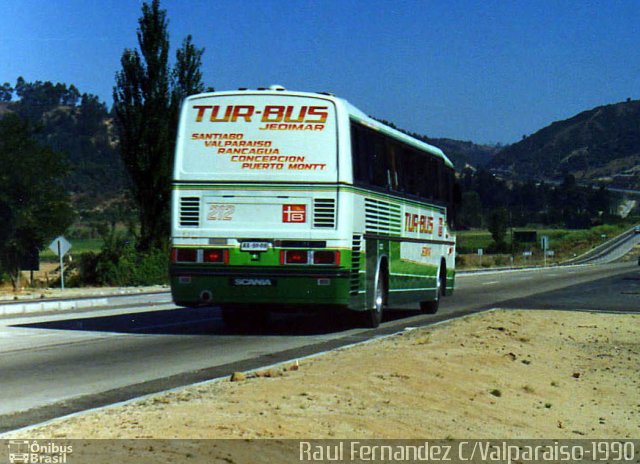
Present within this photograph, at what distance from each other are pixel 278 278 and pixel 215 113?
286cm

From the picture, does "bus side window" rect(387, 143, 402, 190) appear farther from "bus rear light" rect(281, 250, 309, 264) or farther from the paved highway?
"bus rear light" rect(281, 250, 309, 264)

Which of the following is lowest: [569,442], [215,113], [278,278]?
[569,442]

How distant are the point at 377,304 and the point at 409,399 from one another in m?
9.71

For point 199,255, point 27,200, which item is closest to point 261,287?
point 199,255

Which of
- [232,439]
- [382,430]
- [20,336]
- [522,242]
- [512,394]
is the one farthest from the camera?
[522,242]

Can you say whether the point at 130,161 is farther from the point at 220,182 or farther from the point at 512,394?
the point at 512,394

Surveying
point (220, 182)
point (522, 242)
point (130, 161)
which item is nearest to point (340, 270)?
point (220, 182)

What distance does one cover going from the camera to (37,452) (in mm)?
7645

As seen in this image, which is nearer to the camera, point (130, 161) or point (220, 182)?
point (220, 182)

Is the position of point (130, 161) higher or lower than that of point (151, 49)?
lower

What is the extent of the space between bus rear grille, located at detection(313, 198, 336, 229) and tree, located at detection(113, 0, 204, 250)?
90.7 ft

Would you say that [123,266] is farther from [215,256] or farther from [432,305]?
[215,256]

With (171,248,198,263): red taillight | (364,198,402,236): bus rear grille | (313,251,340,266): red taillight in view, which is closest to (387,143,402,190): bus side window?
(364,198,402,236): bus rear grille

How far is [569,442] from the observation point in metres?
9.84
